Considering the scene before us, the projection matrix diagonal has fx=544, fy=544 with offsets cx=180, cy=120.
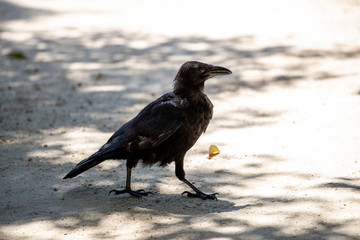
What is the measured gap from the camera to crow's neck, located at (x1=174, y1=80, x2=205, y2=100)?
4.84 m

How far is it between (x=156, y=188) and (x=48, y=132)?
228 cm

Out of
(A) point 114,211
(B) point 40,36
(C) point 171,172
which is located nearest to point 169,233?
(A) point 114,211

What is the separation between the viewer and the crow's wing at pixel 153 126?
471 cm

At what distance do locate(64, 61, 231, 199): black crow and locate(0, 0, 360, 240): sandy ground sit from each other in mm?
386

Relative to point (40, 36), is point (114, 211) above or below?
below

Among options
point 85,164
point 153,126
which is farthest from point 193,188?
point 85,164

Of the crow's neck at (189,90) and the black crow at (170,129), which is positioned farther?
the crow's neck at (189,90)

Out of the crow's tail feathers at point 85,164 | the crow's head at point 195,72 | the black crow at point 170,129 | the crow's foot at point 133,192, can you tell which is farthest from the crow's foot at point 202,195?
the crow's head at point 195,72

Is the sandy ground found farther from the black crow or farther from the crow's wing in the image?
the crow's wing

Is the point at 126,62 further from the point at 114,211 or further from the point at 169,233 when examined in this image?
the point at 169,233

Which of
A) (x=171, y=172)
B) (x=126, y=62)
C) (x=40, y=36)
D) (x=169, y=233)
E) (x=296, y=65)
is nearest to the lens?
(x=169, y=233)

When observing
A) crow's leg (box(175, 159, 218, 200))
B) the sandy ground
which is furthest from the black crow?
the sandy ground

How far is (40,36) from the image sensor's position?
11.0 metres

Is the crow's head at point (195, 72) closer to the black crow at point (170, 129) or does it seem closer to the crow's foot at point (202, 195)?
the black crow at point (170, 129)
